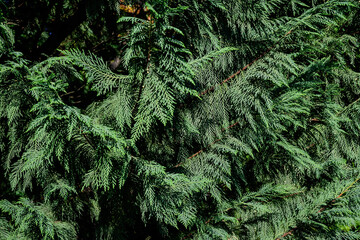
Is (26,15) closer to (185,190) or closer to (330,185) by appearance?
(185,190)

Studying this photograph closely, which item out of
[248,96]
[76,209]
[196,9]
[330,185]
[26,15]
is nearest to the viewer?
[196,9]

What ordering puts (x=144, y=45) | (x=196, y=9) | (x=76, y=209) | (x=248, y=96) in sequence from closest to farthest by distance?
(x=144, y=45) → (x=196, y=9) → (x=248, y=96) → (x=76, y=209)

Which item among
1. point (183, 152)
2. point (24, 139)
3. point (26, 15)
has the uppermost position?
point (26, 15)

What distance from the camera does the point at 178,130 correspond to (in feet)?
6.86

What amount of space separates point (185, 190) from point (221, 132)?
77cm

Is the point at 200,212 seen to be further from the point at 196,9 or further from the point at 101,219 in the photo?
the point at 196,9

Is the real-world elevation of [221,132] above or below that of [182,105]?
below

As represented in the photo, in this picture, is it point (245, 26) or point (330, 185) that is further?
point (330, 185)

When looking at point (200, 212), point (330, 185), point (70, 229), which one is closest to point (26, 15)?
point (70, 229)

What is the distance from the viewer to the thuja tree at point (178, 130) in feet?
4.74

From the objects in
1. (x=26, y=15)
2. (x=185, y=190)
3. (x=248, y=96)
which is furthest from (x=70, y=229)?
(x=26, y=15)

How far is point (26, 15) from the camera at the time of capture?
9.50ft

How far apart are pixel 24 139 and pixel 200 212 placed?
76.3 inches

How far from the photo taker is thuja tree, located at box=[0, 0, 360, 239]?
4.74 feet
